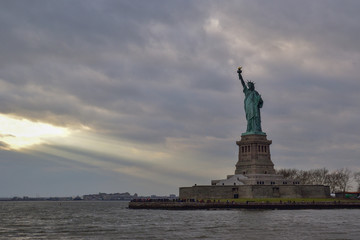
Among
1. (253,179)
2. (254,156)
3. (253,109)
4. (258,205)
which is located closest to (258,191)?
(253,179)

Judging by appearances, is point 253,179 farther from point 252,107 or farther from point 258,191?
point 252,107

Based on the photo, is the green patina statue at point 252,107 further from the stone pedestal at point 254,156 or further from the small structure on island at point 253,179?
the stone pedestal at point 254,156

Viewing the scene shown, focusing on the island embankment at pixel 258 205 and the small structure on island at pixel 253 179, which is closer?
the island embankment at pixel 258 205

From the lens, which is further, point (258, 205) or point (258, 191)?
point (258, 191)

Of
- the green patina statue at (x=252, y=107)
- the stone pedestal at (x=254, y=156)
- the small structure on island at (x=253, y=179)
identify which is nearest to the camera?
the small structure on island at (x=253, y=179)

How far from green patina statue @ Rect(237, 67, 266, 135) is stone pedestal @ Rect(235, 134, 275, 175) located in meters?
2.02

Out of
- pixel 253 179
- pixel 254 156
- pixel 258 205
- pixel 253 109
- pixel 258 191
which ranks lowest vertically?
pixel 258 205

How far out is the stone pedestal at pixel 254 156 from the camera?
95.9m

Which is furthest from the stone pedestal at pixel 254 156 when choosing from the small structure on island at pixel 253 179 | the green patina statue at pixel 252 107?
the green patina statue at pixel 252 107

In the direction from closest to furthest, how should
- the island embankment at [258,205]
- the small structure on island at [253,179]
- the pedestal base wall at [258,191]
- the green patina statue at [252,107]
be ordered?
the island embankment at [258,205], the pedestal base wall at [258,191], the small structure on island at [253,179], the green patina statue at [252,107]

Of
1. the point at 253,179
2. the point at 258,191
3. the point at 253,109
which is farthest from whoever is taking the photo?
the point at 253,109

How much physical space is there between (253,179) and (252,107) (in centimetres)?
1768

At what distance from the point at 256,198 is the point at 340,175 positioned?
4486 cm

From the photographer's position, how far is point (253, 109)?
101250mm
